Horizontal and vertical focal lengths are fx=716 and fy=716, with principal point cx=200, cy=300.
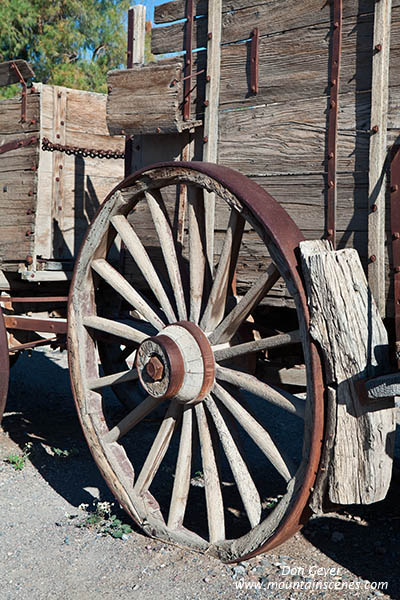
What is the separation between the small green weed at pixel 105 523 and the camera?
3.32 meters

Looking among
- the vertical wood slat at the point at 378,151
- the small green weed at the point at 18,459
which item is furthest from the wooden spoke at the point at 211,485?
the small green weed at the point at 18,459

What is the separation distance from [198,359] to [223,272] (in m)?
0.38

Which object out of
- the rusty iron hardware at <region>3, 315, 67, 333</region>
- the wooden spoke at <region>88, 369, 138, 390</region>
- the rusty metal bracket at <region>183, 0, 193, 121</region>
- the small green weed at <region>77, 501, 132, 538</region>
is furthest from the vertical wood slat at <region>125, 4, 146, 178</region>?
the small green weed at <region>77, 501, 132, 538</region>

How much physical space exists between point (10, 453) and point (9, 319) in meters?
0.88

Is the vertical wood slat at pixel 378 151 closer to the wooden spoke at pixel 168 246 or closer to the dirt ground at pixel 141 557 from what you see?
the wooden spoke at pixel 168 246

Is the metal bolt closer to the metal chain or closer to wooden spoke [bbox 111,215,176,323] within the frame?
wooden spoke [bbox 111,215,176,323]

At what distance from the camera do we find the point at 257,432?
2834mm

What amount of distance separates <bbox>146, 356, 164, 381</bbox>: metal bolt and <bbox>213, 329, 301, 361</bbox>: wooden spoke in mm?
236

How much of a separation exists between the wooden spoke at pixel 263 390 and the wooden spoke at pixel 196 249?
301mm

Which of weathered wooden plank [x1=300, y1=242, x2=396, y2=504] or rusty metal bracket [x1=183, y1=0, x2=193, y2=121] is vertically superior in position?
rusty metal bracket [x1=183, y1=0, x2=193, y2=121]

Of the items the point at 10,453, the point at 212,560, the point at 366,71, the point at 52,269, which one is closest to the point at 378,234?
the point at 366,71

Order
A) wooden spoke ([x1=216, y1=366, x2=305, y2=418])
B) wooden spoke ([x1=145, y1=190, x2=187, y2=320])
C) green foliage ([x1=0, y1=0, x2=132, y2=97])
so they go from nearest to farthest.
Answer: wooden spoke ([x1=216, y1=366, x2=305, y2=418]) → wooden spoke ([x1=145, y1=190, x2=187, y2=320]) → green foliage ([x1=0, y1=0, x2=132, y2=97])

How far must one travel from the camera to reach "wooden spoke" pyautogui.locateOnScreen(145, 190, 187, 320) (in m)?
3.17

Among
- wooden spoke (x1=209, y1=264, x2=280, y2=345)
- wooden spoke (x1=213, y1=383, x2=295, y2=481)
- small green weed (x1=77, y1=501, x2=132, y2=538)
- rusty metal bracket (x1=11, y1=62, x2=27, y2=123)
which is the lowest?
small green weed (x1=77, y1=501, x2=132, y2=538)
